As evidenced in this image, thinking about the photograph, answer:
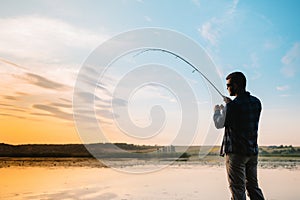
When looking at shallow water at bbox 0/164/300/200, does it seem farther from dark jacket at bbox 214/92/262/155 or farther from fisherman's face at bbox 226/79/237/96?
fisherman's face at bbox 226/79/237/96

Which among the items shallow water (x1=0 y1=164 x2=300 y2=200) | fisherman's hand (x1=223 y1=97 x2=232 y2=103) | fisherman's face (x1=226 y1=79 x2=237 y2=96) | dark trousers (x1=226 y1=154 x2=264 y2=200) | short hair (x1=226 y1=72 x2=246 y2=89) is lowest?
shallow water (x1=0 y1=164 x2=300 y2=200)

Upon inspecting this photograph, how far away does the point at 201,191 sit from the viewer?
7.32 m

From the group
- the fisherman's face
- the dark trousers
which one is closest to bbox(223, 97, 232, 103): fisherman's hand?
the fisherman's face

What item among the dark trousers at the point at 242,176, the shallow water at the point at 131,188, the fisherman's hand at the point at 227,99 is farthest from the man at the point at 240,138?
the shallow water at the point at 131,188

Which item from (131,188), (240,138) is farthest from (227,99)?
(131,188)

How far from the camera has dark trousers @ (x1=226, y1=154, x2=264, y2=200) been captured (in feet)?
13.2

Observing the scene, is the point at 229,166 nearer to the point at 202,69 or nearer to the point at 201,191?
the point at 202,69

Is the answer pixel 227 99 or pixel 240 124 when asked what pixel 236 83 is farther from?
pixel 240 124

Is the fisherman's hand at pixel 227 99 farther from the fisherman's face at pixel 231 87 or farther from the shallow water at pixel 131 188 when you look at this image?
the shallow water at pixel 131 188

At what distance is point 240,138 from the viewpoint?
4105mm

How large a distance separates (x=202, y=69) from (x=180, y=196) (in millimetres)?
2364

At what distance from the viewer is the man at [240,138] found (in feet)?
13.3

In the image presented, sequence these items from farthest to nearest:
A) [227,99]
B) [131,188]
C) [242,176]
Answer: [131,188]
[227,99]
[242,176]

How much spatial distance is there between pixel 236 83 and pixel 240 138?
0.65 metres
